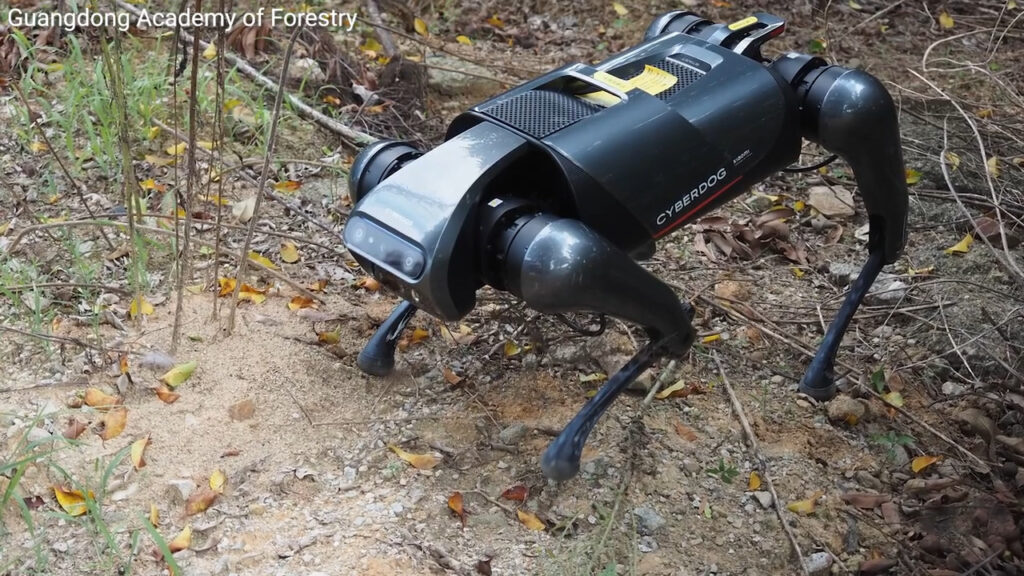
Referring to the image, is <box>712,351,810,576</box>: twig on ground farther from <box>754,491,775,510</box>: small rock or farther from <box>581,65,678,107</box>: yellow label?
<box>581,65,678,107</box>: yellow label

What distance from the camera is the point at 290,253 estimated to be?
8.73 feet

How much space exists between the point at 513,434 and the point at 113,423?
0.80 meters

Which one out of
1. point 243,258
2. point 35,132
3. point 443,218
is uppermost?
point 443,218

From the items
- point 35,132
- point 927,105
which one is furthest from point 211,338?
point 927,105

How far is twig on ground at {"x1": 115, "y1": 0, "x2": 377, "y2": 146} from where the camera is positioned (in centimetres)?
308

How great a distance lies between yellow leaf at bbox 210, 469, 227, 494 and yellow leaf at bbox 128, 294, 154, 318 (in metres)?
0.49

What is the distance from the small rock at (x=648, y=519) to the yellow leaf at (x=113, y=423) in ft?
3.38

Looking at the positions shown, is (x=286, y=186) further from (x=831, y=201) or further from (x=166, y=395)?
(x=831, y=201)

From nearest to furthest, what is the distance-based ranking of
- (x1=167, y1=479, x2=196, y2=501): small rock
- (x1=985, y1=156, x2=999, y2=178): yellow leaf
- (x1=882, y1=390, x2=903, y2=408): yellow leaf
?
(x1=167, y1=479, x2=196, y2=501): small rock < (x1=882, y1=390, x2=903, y2=408): yellow leaf < (x1=985, y1=156, x2=999, y2=178): yellow leaf

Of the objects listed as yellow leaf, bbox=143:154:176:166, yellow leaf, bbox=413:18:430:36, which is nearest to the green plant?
yellow leaf, bbox=143:154:176:166

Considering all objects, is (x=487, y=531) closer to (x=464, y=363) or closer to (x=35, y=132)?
(x=464, y=363)

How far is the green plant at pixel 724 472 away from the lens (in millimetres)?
2117

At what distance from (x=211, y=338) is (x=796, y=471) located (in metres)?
1.30

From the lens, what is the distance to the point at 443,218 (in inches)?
66.1
